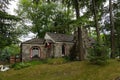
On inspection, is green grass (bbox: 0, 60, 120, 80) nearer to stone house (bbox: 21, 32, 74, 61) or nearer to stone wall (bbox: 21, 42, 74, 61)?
stone wall (bbox: 21, 42, 74, 61)

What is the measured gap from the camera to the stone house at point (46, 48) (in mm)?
31641

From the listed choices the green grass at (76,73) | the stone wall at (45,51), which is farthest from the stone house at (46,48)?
the green grass at (76,73)

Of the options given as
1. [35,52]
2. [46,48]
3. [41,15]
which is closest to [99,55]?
[46,48]

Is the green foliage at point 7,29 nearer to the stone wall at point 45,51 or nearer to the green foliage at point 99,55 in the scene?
the green foliage at point 99,55

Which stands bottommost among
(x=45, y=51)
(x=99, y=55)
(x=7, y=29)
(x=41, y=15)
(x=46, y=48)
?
(x=99, y=55)

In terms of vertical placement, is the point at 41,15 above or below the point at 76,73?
above

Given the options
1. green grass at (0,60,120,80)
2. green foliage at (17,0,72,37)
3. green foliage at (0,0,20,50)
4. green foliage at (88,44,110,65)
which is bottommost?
green grass at (0,60,120,80)

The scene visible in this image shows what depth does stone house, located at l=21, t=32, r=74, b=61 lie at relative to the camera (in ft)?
104

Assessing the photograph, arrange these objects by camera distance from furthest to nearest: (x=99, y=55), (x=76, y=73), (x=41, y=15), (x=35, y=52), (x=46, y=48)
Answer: (x=41, y=15), (x=46, y=48), (x=35, y=52), (x=99, y=55), (x=76, y=73)

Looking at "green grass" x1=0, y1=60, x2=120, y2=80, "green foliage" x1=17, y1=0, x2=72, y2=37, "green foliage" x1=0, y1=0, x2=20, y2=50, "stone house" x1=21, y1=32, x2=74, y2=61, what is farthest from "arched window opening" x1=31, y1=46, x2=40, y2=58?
"green foliage" x1=17, y1=0, x2=72, y2=37

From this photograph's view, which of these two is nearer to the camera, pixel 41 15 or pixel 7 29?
pixel 7 29

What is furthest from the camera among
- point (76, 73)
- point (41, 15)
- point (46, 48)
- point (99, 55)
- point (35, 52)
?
point (41, 15)

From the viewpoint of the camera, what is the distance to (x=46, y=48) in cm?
3266

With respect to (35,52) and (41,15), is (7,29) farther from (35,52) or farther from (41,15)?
(41,15)
